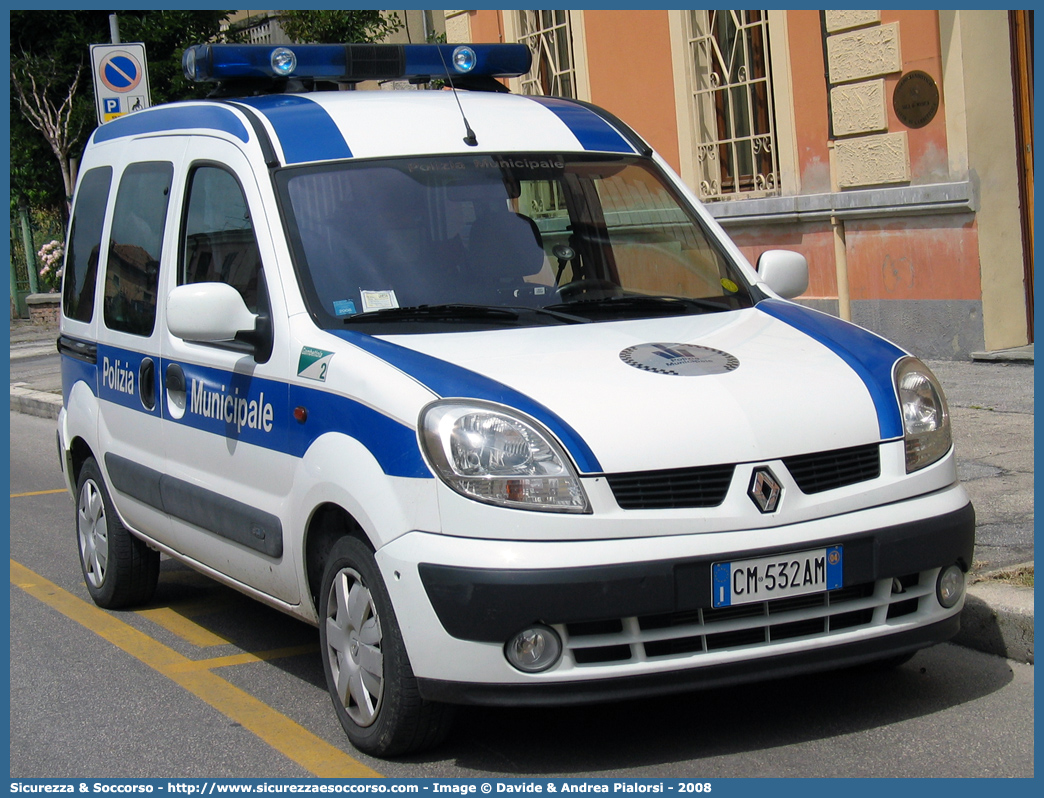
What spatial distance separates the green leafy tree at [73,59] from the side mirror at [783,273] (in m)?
17.0

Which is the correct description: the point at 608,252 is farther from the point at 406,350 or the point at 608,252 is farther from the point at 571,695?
the point at 571,695

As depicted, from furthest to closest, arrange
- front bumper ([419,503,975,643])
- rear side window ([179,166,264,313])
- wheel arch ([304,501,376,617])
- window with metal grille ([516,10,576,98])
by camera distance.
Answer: window with metal grille ([516,10,576,98])
rear side window ([179,166,264,313])
wheel arch ([304,501,376,617])
front bumper ([419,503,975,643])

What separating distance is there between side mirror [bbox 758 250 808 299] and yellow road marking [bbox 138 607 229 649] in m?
2.62

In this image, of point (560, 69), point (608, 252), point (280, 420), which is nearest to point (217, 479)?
point (280, 420)

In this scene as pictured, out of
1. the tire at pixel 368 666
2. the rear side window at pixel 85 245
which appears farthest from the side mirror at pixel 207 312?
the rear side window at pixel 85 245

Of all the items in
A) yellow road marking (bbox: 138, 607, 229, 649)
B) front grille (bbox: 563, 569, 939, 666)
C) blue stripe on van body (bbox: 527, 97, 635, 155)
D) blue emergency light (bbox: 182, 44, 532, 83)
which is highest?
blue emergency light (bbox: 182, 44, 532, 83)

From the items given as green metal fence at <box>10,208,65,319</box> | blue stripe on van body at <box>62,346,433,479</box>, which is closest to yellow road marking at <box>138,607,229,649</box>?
blue stripe on van body at <box>62,346,433,479</box>

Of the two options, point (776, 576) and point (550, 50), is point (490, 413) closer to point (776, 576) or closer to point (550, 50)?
point (776, 576)

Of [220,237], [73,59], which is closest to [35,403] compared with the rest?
[73,59]

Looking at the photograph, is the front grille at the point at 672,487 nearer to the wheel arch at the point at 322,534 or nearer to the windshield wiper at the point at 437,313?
the wheel arch at the point at 322,534

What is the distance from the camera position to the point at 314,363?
Result: 4.39 metres

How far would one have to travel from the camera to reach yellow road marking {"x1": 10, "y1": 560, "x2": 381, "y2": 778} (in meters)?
4.20

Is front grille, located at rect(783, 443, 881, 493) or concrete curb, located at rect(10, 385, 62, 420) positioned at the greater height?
front grille, located at rect(783, 443, 881, 493)

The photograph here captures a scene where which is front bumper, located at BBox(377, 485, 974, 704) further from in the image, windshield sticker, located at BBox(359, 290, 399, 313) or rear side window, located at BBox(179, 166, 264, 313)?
rear side window, located at BBox(179, 166, 264, 313)
